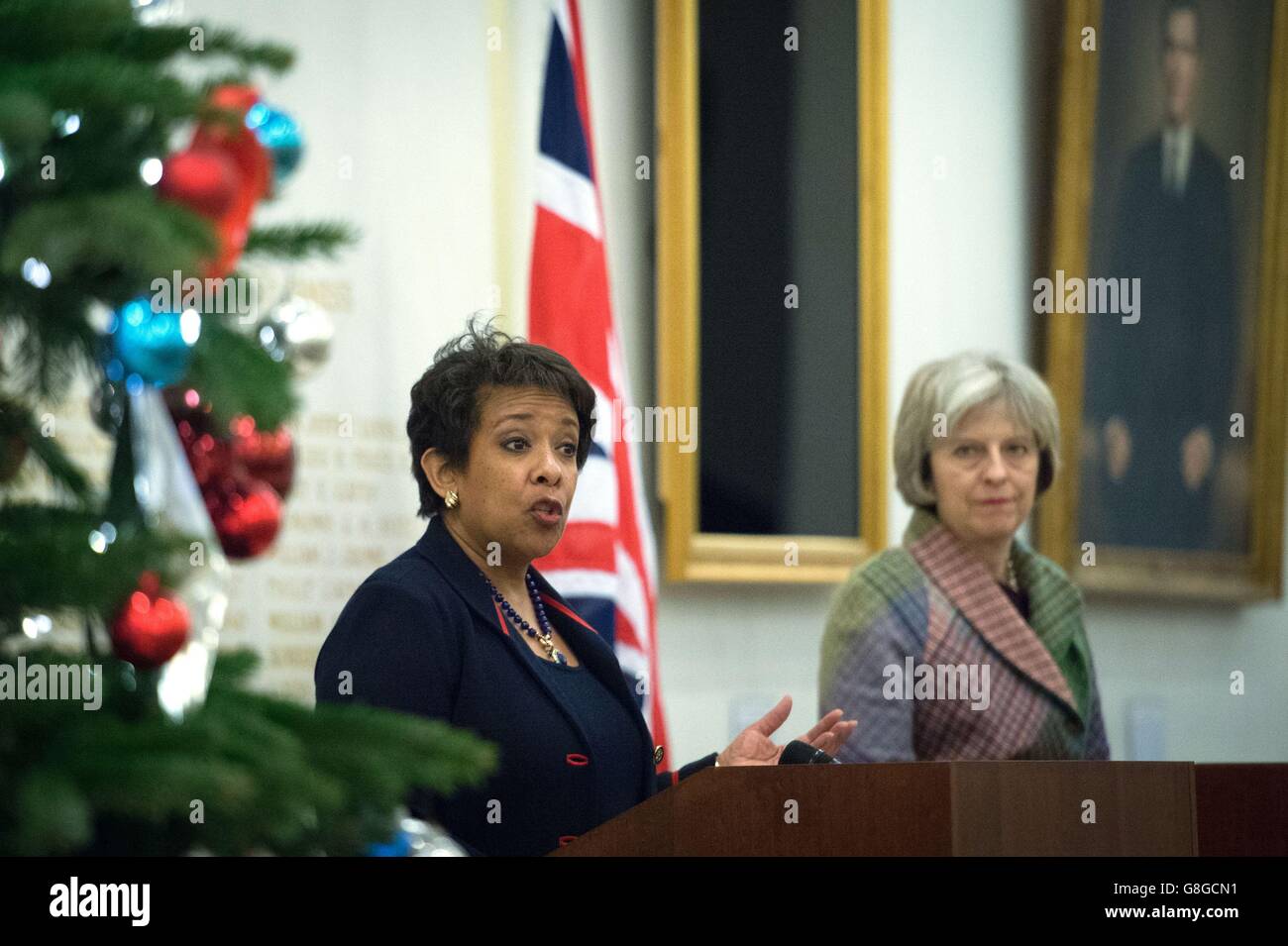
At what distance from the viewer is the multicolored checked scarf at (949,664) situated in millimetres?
3066

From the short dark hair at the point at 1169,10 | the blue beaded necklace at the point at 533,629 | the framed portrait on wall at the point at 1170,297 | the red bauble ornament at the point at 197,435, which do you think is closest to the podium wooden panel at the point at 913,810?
the blue beaded necklace at the point at 533,629

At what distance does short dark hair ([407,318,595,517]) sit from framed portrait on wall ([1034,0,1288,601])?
10.7ft

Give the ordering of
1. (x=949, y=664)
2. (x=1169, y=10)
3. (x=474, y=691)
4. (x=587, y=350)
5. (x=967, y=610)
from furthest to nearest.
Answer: (x=1169, y=10) → (x=587, y=350) → (x=967, y=610) → (x=949, y=664) → (x=474, y=691)

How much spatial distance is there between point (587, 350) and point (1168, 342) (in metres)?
2.51

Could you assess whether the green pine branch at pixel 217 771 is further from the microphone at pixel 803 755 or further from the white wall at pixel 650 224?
the white wall at pixel 650 224

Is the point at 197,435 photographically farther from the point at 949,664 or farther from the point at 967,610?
the point at 967,610

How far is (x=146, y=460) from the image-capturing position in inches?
50.1

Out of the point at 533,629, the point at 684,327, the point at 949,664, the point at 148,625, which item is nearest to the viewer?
the point at 148,625

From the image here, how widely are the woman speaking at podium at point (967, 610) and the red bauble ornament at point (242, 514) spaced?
1.80 metres

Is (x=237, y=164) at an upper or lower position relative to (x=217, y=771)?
upper

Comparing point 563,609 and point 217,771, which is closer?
point 217,771

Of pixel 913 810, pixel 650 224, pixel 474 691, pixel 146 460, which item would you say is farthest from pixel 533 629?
pixel 650 224

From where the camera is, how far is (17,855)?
113 cm
